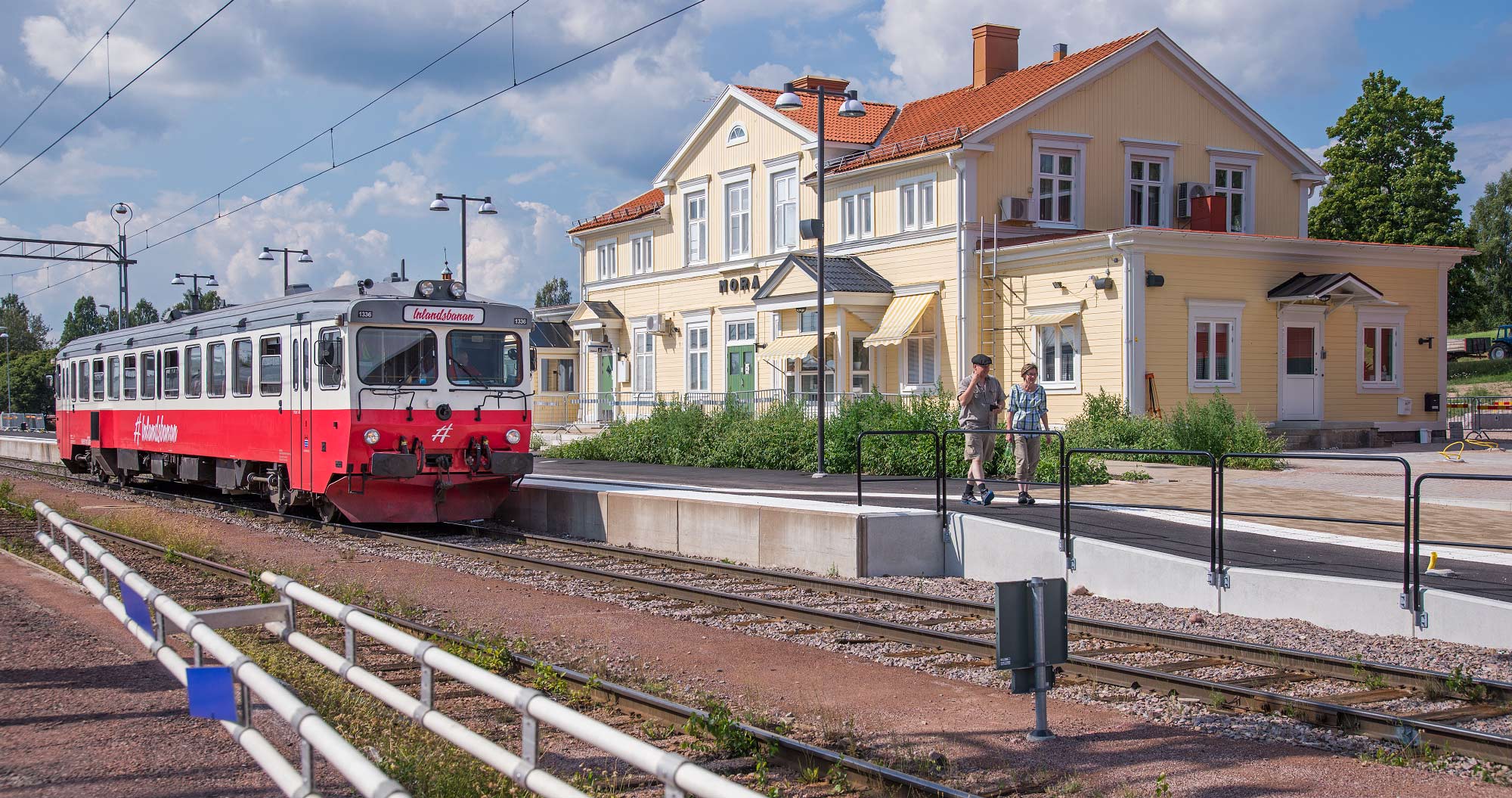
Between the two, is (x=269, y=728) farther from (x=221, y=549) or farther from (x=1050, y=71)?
(x=1050, y=71)

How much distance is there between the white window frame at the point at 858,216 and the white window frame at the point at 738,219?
12.3 ft

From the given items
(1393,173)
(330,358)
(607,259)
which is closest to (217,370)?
(330,358)

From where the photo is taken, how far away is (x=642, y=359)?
41.1m

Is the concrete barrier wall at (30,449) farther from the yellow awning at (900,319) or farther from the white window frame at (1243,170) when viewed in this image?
the white window frame at (1243,170)

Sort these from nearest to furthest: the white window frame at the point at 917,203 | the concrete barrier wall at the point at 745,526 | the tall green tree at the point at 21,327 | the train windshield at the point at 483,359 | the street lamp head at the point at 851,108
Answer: the concrete barrier wall at the point at 745,526 < the train windshield at the point at 483,359 < the street lamp head at the point at 851,108 < the white window frame at the point at 917,203 < the tall green tree at the point at 21,327

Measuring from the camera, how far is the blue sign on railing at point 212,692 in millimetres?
4996

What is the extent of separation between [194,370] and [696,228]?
20233 mm

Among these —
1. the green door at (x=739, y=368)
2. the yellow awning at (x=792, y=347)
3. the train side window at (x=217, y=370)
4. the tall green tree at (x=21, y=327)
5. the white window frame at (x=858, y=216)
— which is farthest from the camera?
the tall green tree at (x=21, y=327)

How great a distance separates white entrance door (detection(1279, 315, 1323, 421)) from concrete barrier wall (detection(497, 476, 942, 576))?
16197 millimetres

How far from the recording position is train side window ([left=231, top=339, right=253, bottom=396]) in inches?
723

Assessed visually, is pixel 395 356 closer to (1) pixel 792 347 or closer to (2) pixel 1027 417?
(2) pixel 1027 417

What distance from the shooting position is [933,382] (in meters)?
30.5

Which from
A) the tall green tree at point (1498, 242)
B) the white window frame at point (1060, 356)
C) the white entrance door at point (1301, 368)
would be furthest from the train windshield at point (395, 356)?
the tall green tree at point (1498, 242)

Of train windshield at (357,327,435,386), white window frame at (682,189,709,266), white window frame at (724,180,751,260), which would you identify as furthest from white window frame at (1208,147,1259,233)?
train windshield at (357,327,435,386)
